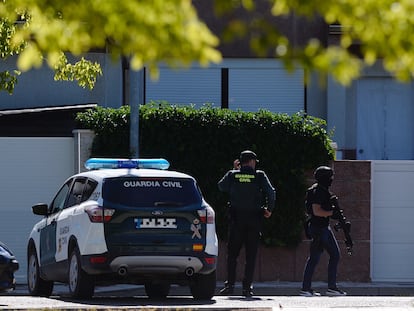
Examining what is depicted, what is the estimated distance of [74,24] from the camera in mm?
6414

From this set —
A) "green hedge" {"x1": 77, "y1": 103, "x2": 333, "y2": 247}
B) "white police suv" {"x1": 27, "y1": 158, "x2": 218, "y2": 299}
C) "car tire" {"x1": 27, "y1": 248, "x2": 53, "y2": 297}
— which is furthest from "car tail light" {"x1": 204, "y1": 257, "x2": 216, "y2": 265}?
"green hedge" {"x1": 77, "y1": 103, "x2": 333, "y2": 247}

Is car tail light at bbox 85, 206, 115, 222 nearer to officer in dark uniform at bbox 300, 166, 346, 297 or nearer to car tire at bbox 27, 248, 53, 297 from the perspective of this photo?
car tire at bbox 27, 248, 53, 297

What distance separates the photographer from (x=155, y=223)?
14.7 m

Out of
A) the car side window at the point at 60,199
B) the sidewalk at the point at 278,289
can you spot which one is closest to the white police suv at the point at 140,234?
the car side window at the point at 60,199

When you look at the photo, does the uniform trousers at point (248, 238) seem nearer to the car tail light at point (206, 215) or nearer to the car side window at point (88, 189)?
the car tail light at point (206, 215)

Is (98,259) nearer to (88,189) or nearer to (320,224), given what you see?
(88,189)

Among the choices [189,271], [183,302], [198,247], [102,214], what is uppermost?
[102,214]

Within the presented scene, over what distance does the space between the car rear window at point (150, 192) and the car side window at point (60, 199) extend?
1.77 metres

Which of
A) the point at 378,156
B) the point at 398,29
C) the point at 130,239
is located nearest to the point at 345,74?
the point at 398,29

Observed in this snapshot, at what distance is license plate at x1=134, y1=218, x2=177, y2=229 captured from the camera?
14688mm

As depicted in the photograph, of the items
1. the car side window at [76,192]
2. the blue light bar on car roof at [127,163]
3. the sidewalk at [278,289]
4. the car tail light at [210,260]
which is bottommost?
the sidewalk at [278,289]

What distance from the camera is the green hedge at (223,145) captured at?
20141mm

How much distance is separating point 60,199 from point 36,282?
1172 mm

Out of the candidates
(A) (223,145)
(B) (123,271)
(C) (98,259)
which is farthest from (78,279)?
(A) (223,145)
